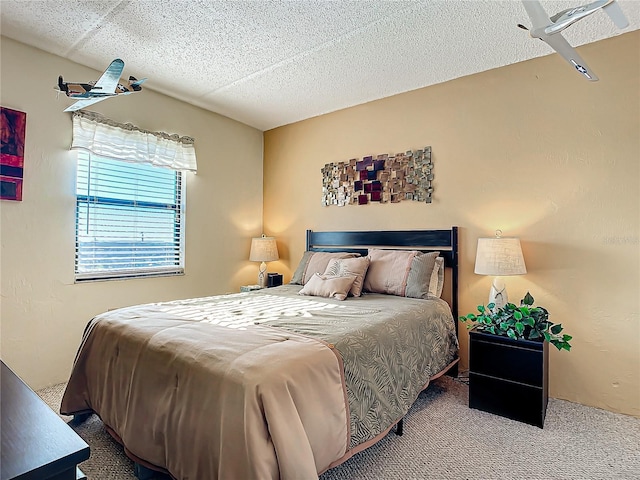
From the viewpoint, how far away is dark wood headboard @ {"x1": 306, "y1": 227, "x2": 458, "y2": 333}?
317cm

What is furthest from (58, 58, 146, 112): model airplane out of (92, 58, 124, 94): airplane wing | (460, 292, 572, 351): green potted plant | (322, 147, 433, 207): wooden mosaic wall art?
(460, 292, 572, 351): green potted plant

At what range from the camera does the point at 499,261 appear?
103 inches

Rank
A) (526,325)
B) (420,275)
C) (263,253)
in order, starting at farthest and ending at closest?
(263,253) → (420,275) → (526,325)

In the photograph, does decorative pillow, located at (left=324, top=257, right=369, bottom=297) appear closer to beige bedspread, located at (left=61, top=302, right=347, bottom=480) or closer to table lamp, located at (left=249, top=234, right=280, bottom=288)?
table lamp, located at (left=249, top=234, right=280, bottom=288)

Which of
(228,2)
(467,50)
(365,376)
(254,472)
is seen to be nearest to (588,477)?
(365,376)

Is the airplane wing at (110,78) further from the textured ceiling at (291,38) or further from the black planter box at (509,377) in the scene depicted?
the black planter box at (509,377)

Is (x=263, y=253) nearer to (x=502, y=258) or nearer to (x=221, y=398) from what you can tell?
(x=502, y=258)

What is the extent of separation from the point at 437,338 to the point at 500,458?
0.85 meters

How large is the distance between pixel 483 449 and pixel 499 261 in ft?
4.16

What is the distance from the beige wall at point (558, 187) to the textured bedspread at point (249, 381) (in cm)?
115

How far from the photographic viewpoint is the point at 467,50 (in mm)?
2756

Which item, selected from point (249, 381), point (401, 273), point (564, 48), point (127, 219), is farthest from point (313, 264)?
point (564, 48)

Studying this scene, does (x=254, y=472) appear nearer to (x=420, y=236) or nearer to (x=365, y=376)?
(x=365, y=376)

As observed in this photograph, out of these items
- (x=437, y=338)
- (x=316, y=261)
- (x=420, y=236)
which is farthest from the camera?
(x=316, y=261)
